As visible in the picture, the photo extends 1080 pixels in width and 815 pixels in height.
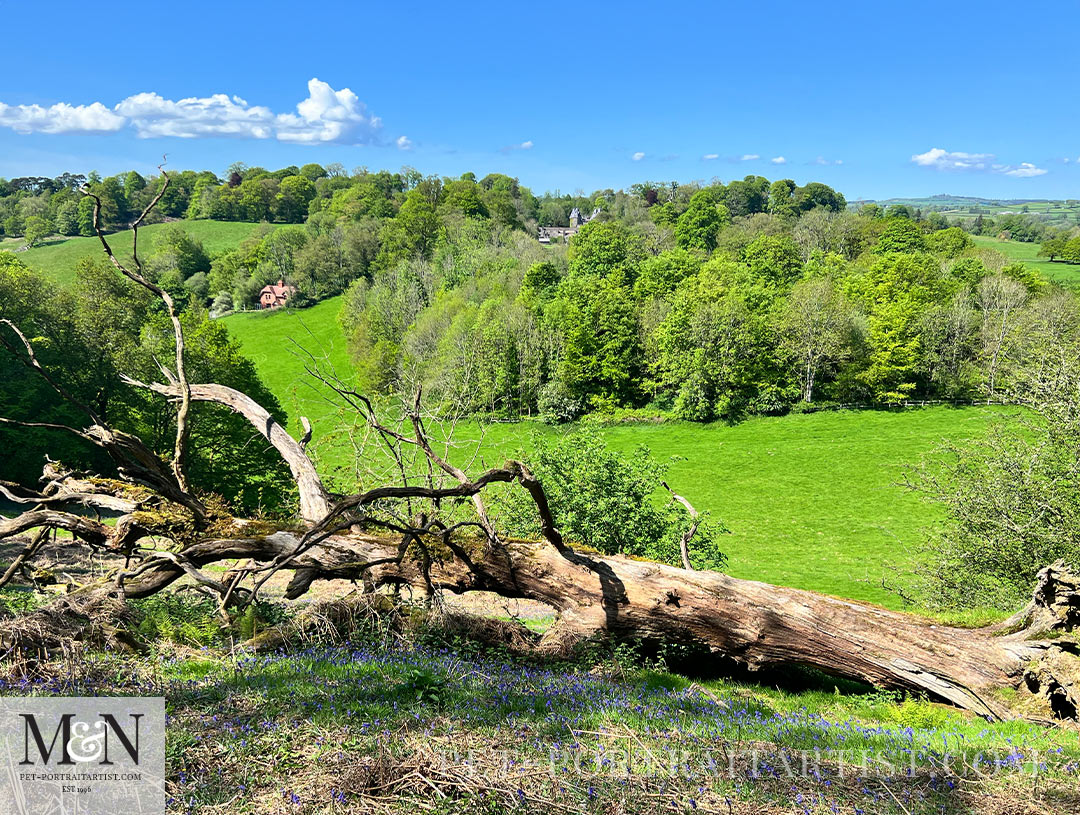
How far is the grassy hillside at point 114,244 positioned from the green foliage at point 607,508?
75965 millimetres

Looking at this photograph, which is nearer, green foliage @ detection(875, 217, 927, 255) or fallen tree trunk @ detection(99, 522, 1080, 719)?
fallen tree trunk @ detection(99, 522, 1080, 719)

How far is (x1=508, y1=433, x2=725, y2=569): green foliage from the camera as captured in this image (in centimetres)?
1559

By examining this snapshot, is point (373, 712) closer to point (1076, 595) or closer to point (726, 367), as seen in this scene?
point (1076, 595)

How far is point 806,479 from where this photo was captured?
40031 millimetres

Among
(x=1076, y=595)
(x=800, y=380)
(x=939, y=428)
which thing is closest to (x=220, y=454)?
(x=1076, y=595)

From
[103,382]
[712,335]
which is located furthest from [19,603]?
[712,335]

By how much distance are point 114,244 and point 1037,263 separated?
488ft

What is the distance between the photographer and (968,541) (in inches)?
574

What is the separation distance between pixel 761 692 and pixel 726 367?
45726mm

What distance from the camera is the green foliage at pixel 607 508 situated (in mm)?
15586

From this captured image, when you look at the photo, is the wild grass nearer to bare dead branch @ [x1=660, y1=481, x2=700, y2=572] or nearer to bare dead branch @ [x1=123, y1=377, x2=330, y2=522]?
bare dead branch @ [x1=123, y1=377, x2=330, y2=522]

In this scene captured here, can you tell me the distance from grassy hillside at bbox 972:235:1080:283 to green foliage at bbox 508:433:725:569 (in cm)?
7744

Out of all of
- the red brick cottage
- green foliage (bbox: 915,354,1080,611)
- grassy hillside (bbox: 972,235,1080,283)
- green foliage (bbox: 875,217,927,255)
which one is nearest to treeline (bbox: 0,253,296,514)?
green foliage (bbox: 915,354,1080,611)

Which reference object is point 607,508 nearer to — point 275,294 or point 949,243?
point 275,294
